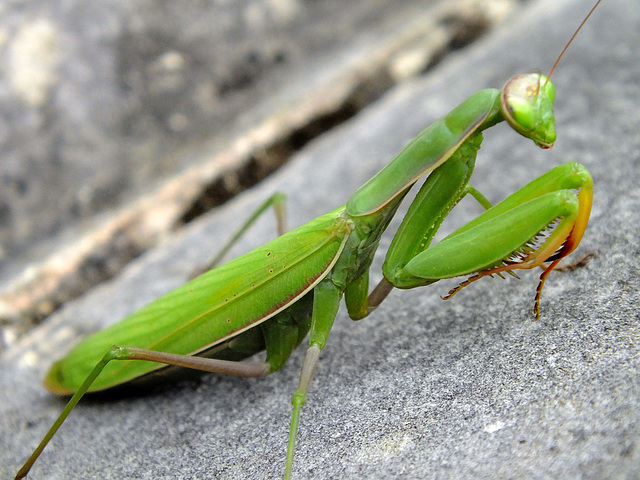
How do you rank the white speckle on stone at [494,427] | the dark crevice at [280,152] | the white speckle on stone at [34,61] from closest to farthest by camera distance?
the white speckle on stone at [494,427], the white speckle on stone at [34,61], the dark crevice at [280,152]

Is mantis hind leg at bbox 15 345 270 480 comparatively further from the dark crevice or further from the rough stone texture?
the dark crevice

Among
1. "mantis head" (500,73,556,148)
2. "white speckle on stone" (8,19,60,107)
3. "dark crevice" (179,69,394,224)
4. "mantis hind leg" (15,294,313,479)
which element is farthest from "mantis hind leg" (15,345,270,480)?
"white speckle on stone" (8,19,60,107)

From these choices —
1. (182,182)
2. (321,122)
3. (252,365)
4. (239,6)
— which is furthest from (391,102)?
(252,365)

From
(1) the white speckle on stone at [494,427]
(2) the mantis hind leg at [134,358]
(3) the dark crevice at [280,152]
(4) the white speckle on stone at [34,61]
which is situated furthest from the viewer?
(3) the dark crevice at [280,152]

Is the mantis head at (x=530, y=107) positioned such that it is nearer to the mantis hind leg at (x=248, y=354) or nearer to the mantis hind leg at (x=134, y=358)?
the mantis hind leg at (x=248, y=354)

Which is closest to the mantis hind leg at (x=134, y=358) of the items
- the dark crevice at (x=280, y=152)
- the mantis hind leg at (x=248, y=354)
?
the mantis hind leg at (x=248, y=354)

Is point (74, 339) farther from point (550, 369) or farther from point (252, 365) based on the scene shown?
point (550, 369)
